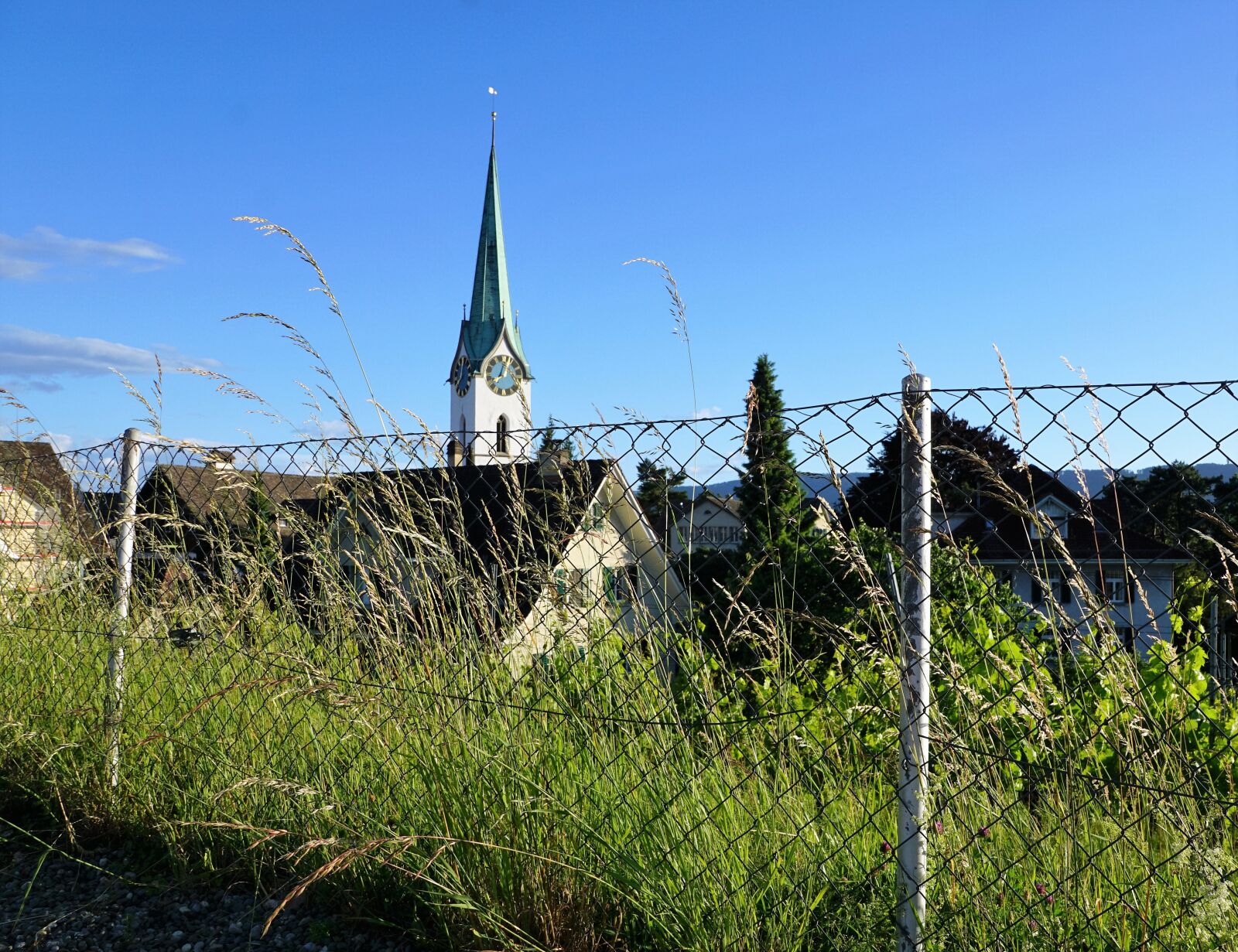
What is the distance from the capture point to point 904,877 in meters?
2.00

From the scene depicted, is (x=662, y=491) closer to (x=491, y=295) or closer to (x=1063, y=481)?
(x=1063, y=481)

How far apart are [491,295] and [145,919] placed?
174 feet

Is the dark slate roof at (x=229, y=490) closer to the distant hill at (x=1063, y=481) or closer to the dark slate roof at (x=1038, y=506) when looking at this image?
the distant hill at (x=1063, y=481)

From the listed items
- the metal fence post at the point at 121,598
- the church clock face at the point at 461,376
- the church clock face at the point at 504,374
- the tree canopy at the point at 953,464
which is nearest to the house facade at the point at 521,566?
the church clock face at the point at 504,374

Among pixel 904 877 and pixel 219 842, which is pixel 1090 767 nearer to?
pixel 904 877

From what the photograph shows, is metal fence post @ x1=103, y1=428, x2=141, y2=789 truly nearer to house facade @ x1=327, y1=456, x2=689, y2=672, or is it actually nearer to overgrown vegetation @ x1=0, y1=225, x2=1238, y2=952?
overgrown vegetation @ x1=0, y1=225, x2=1238, y2=952

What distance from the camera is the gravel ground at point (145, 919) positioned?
8.34 ft

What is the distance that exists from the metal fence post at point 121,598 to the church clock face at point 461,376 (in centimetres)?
5434

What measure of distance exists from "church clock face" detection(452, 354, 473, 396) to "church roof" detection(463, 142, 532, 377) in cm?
172

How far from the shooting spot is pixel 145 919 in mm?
2732

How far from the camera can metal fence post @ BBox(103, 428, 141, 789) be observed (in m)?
3.34

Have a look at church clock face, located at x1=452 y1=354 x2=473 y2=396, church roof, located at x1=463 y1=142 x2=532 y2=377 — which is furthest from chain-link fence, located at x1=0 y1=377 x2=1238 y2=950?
church clock face, located at x1=452 y1=354 x2=473 y2=396

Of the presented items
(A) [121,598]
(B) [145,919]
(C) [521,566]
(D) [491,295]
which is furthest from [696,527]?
(D) [491,295]

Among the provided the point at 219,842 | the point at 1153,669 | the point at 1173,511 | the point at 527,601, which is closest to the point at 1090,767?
the point at 1153,669
